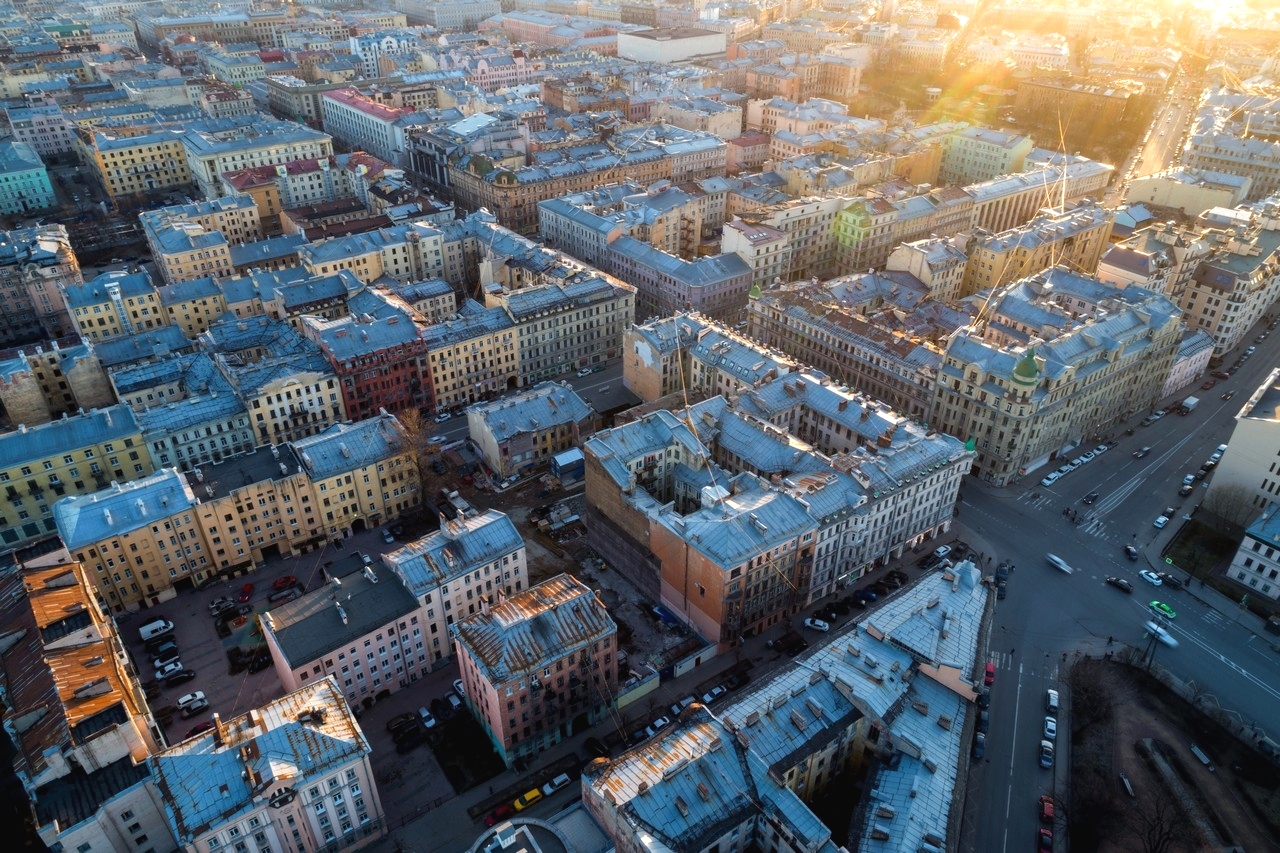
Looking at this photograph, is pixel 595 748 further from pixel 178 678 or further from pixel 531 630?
pixel 178 678

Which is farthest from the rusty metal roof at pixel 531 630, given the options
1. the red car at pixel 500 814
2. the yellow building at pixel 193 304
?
the yellow building at pixel 193 304

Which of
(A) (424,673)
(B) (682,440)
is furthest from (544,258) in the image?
(A) (424,673)

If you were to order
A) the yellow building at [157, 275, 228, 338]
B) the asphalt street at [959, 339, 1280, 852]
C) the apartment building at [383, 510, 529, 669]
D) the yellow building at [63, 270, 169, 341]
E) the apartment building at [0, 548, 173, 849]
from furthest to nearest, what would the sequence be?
the yellow building at [157, 275, 228, 338] → the yellow building at [63, 270, 169, 341] → the apartment building at [383, 510, 529, 669] → the asphalt street at [959, 339, 1280, 852] → the apartment building at [0, 548, 173, 849]

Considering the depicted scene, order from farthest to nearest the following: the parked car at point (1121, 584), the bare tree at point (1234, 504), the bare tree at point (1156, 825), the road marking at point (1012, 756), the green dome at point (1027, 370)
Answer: the green dome at point (1027, 370), the bare tree at point (1234, 504), the parked car at point (1121, 584), the road marking at point (1012, 756), the bare tree at point (1156, 825)

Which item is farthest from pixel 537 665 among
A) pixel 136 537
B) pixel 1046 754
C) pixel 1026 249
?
pixel 1026 249

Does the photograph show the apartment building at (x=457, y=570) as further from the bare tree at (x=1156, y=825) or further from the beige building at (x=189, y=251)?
the beige building at (x=189, y=251)

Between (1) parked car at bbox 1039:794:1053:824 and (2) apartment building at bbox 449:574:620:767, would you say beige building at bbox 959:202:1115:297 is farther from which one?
(2) apartment building at bbox 449:574:620:767

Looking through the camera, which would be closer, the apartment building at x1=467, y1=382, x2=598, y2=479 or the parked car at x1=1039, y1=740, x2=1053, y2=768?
the parked car at x1=1039, y1=740, x2=1053, y2=768

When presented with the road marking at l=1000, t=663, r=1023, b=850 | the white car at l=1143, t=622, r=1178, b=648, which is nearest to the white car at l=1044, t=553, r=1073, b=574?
the white car at l=1143, t=622, r=1178, b=648
